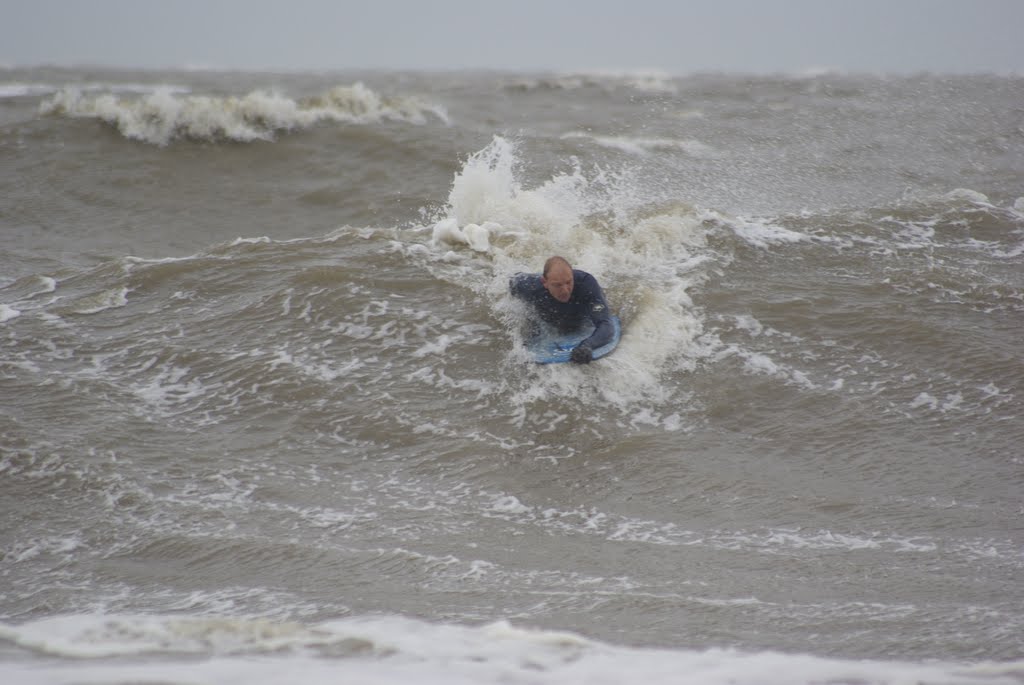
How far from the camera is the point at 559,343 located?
820cm

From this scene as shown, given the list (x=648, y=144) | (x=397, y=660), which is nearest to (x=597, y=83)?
(x=648, y=144)

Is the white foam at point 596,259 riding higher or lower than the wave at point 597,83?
lower

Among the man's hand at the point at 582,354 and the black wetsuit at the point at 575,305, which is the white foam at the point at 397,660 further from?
the black wetsuit at the point at 575,305

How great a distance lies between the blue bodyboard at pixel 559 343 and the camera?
7.89m

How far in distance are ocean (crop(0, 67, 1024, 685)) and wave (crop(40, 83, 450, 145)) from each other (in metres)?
1.79

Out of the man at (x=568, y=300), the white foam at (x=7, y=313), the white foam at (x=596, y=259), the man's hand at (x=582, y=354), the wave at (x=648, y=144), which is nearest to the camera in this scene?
the man's hand at (x=582, y=354)

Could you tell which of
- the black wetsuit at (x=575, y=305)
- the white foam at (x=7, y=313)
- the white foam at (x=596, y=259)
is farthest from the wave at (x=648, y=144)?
the white foam at (x=7, y=313)

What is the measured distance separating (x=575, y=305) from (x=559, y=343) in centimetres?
36

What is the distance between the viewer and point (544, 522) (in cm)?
605

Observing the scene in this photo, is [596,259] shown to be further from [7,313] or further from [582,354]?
[7,313]

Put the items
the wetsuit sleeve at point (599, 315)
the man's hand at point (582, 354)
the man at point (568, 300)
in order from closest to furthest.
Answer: the man's hand at point (582, 354)
the man at point (568, 300)
the wetsuit sleeve at point (599, 315)

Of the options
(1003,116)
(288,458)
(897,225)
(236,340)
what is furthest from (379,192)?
(1003,116)

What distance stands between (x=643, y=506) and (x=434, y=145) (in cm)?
1140

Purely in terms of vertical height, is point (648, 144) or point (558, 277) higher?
point (648, 144)
